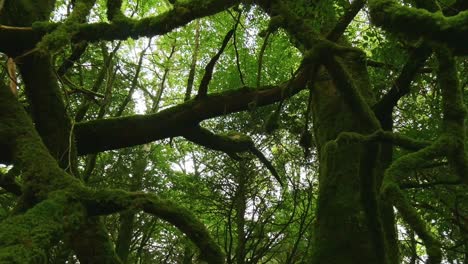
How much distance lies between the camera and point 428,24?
2098 mm

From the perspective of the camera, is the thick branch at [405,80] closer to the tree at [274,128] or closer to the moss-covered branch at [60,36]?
the tree at [274,128]

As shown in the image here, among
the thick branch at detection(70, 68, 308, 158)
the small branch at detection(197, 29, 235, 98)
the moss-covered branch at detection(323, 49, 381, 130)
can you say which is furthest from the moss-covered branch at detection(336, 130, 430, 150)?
the thick branch at detection(70, 68, 308, 158)

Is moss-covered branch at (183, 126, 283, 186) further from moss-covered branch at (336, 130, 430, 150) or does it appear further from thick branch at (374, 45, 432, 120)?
moss-covered branch at (336, 130, 430, 150)

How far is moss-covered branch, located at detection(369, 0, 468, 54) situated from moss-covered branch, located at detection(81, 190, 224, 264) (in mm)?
1678

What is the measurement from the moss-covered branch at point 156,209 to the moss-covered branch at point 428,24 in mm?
1678

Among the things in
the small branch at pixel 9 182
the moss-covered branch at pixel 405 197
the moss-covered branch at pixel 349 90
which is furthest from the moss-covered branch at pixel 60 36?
the moss-covered branch at pixel 405 197

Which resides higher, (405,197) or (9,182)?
(9,182)

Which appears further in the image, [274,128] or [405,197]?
[274,128]

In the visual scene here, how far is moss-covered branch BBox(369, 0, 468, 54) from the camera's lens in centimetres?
206

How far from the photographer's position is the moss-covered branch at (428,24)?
2.06 m

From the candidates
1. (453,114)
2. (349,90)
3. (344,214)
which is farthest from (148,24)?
(453,114)

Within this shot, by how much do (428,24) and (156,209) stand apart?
1936mm

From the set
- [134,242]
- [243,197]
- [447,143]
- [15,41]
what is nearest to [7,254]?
[447,143]

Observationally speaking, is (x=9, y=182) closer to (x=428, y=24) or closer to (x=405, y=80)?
(x=405, y=80)
